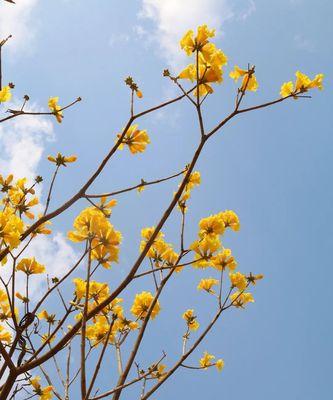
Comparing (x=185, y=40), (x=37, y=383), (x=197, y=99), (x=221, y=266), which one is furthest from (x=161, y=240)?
(x=37, y=383)

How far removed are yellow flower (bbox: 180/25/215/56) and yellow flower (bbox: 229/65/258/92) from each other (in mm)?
409

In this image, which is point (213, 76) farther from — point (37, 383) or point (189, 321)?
point (37, 383)

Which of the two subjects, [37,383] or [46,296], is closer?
[46,296]

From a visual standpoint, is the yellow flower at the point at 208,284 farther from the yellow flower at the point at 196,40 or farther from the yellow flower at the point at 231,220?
the yellow flower at the point at 196,40

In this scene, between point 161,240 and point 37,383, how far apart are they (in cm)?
263

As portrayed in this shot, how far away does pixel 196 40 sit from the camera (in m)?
3.31

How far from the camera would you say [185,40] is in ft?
10.9

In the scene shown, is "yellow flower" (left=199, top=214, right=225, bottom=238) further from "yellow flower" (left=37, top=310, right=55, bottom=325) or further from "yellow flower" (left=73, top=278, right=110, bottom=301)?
"yellow flower" (left=37, top=310, right=55, bottom=325)

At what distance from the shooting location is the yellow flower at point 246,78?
3.42 m

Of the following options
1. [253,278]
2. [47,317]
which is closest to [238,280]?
[253,278]

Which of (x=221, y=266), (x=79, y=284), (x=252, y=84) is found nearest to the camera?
(x=252, y=84)

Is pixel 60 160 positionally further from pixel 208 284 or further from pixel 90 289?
pixel 208 284

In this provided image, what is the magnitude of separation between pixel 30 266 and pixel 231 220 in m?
2.24

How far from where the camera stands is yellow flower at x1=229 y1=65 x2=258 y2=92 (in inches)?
135
